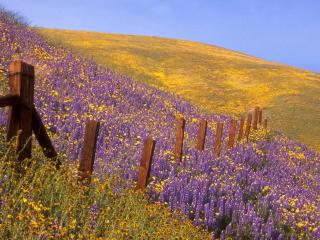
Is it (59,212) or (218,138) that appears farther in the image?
(218,138)

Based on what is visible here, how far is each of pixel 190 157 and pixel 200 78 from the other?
25.2 metres

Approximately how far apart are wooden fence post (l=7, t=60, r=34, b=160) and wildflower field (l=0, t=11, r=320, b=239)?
32 centimetres

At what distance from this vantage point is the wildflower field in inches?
189

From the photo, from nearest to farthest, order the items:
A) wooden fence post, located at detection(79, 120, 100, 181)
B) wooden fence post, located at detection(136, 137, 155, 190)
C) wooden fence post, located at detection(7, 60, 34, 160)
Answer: wooden fence post, located at detection(7, 60, 34, 160) < wooden fence post, located at detection(79, 120, 100, 181) < wooden fence post, located at detection(136, 137, 155, 190)

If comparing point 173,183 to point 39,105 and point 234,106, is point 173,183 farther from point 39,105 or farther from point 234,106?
point 234,106

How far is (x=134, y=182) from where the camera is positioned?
832 cm

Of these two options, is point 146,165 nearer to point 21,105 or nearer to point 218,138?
point 21,105

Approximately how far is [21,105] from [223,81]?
30.8m

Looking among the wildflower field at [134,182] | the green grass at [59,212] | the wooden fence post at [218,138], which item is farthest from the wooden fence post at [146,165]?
the wooden fence post at [218,138]

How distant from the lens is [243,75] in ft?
127

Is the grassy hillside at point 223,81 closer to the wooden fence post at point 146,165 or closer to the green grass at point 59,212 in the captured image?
the wooden fence post at point 146,165

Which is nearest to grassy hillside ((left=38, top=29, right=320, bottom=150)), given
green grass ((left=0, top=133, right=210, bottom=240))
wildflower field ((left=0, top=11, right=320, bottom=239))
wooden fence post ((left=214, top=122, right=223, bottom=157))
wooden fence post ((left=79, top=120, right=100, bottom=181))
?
wildflower field ((left=0, top=11, right=320, bottom=239))

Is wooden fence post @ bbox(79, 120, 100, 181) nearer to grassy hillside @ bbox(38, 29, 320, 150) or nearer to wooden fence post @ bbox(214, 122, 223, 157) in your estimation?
→ wooden fence post @ bbox(214, 122, 223, 157)

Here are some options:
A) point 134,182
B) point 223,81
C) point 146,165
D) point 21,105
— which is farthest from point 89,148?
point 223,81
